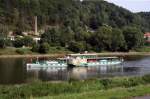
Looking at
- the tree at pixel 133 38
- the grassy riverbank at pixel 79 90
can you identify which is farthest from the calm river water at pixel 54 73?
the tree at pixel 133 38

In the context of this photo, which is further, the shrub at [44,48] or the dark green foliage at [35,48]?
the shrub at [44,48]

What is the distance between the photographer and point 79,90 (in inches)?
1159

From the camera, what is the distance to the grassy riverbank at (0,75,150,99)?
960 inches

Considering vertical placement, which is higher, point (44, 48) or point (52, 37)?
point (52, 37)

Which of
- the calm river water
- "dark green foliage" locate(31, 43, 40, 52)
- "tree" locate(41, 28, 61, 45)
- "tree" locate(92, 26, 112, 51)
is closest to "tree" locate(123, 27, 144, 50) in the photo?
"tree" locate(92, 26, 112, 51)

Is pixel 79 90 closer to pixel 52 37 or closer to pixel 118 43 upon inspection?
pixel 52 37

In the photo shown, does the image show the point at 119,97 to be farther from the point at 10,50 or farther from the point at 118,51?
the point at 118,51

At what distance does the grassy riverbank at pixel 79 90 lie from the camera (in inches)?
960

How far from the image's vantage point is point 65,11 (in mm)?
186500

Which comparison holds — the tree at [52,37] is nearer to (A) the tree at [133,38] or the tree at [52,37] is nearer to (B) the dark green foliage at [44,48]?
(B) the dark green foliage at [44,48]

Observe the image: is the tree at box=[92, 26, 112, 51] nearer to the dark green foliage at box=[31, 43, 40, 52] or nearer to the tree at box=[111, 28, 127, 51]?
the tree at box=[111, 28, 127, 51]

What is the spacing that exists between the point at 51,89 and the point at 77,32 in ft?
375

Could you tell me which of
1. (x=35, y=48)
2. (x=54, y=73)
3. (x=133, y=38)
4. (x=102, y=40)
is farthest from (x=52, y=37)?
(x=54, y=73)

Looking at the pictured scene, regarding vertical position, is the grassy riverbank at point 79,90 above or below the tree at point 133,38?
below
